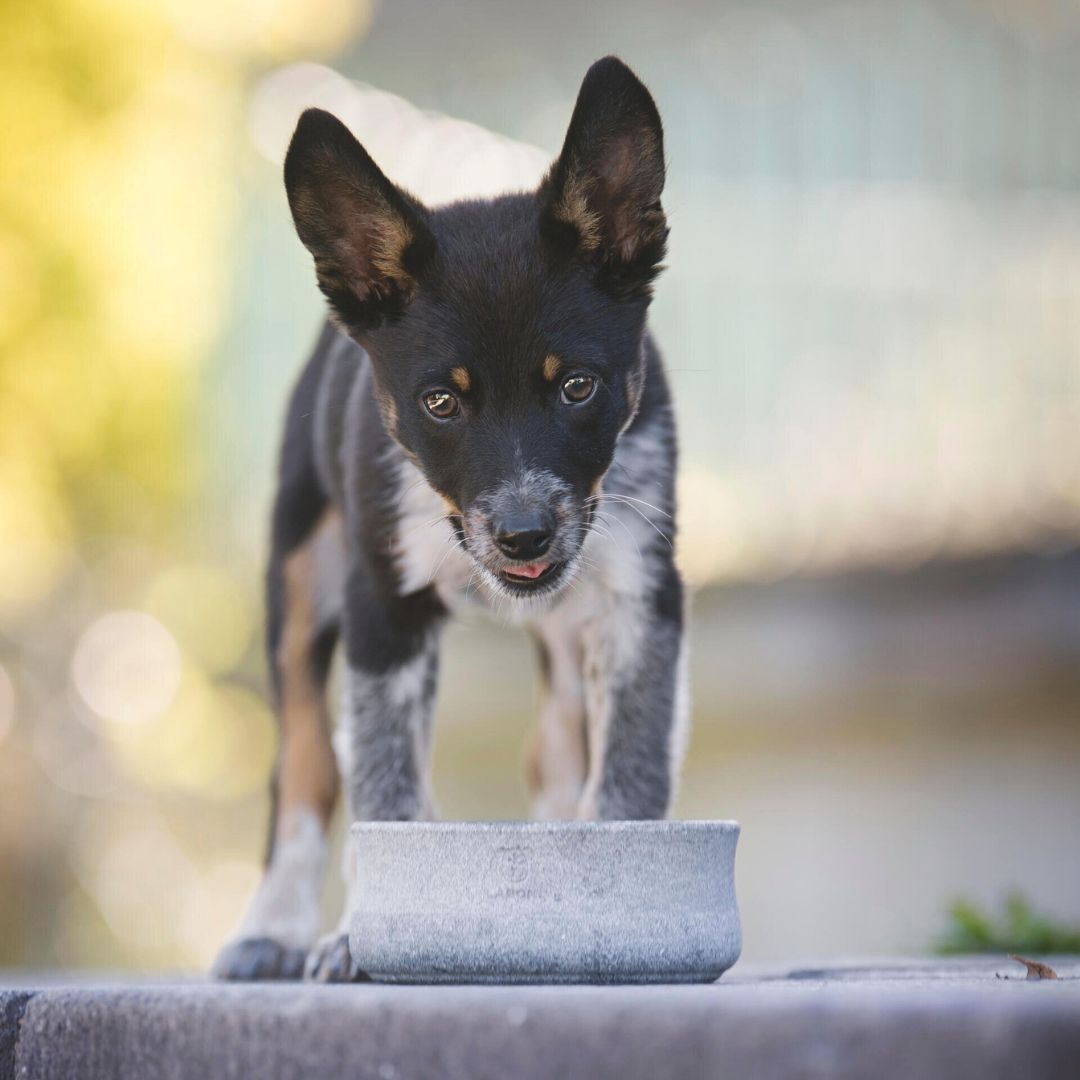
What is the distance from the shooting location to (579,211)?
147 inches

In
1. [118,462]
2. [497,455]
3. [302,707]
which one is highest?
A: [118,462]

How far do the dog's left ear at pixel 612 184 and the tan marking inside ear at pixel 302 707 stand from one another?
4.46 ft

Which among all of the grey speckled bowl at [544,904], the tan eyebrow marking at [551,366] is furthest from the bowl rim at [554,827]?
the tan eyebrow marking at [551,366]

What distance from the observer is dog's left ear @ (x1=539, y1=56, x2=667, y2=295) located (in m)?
3.57

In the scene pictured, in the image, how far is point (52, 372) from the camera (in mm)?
9508

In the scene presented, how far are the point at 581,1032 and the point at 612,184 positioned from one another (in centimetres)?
208

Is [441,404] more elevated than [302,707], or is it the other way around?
[441,404]

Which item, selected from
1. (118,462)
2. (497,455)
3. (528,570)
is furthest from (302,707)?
(118,462)

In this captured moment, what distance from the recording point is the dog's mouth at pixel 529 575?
3.64 m

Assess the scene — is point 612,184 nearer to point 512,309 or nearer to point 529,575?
point 512,309

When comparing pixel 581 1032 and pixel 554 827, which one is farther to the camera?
pixel 554 827

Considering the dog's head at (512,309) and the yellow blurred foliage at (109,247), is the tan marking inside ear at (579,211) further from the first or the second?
the yellow blurred foliage at (109,247)

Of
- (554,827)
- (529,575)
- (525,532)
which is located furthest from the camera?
(529,575)

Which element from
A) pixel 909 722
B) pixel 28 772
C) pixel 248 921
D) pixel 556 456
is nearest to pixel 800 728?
pixel 909 722
